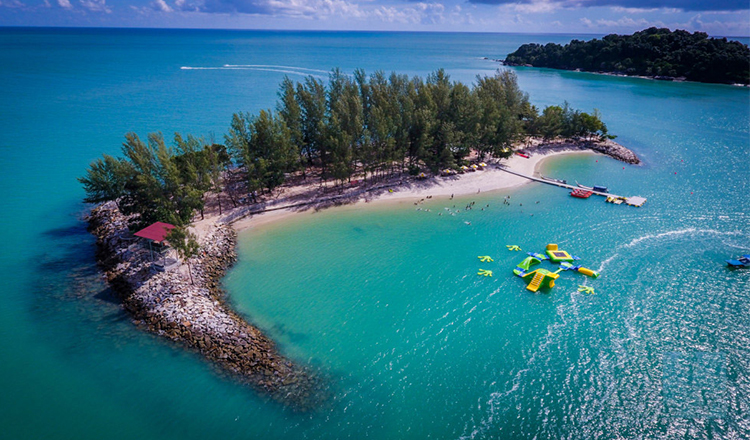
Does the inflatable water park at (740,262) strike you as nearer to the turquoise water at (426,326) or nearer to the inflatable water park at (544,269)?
the turquoise water at (426,326)

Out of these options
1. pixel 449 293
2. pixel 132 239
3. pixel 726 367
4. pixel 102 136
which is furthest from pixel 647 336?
pixel 102 136

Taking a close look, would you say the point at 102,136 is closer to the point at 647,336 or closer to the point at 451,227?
the point at 451,227

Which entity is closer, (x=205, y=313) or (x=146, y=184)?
(x=205, y=313)

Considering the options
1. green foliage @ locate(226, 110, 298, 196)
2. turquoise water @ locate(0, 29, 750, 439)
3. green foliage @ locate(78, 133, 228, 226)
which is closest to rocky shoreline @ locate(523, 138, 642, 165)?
turquoise water @ locate(0, 29, 750, 439)

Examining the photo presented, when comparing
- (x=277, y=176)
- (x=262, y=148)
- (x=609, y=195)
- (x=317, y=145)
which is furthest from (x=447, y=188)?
(x=262, y=148)

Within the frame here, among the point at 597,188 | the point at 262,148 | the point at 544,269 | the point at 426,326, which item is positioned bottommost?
the point at 426,326

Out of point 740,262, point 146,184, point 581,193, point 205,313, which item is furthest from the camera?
point 581,193

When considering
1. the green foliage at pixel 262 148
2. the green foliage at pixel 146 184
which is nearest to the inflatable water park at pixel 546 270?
the green foliage at pixel 262 148

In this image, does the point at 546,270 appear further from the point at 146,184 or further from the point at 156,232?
the point at 146,184
